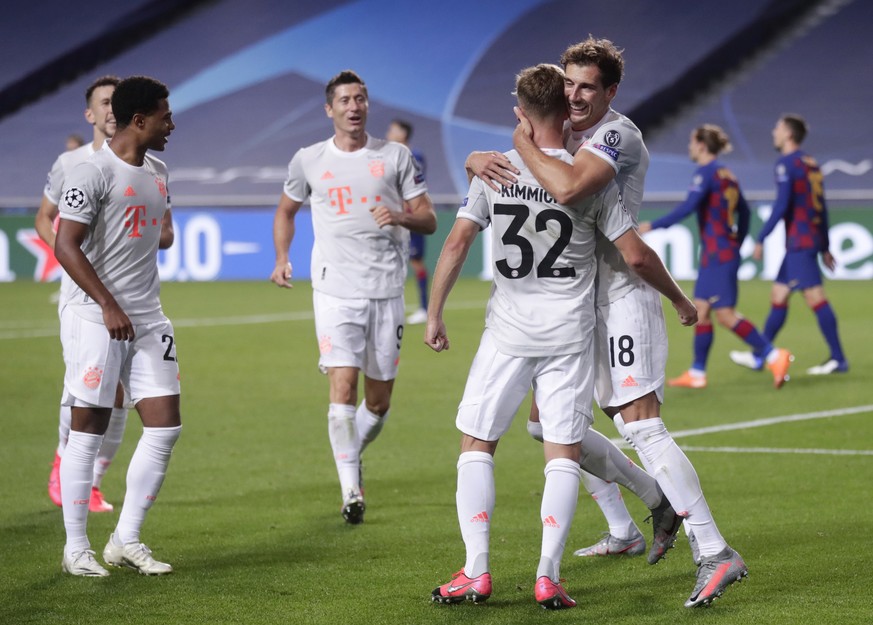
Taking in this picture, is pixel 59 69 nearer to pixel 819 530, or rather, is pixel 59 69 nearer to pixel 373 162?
pixel 373 162

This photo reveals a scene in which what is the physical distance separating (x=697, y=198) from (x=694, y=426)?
108 inches

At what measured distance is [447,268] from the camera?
16.8 ft

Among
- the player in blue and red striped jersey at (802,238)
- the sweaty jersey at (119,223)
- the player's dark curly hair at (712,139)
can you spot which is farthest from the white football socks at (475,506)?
the player in blue and red striped jersey at (802,238)

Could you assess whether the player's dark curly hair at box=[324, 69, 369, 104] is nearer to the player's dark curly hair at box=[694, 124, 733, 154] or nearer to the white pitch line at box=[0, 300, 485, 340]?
the player's dark curly hair at box=[694, 124, 733, 154]

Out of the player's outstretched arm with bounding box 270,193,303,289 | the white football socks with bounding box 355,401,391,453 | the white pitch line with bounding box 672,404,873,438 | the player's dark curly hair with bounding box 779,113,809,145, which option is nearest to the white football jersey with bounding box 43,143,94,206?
the player's outstretched arm with bounding box 270,193,303,289

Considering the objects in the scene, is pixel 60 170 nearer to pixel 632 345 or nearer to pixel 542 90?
pixel 542 90

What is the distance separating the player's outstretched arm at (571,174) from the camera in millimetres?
4883

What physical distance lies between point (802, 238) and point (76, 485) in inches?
335

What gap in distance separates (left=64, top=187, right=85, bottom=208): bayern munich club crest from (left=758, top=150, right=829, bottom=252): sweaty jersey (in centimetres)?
818

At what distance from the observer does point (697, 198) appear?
11656mm

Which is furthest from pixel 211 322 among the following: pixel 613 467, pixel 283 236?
pixel 613 467

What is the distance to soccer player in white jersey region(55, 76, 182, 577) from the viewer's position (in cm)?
567

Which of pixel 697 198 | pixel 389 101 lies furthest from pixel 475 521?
pixel 389 101

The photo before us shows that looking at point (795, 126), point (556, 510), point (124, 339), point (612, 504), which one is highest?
point (795, 126)
